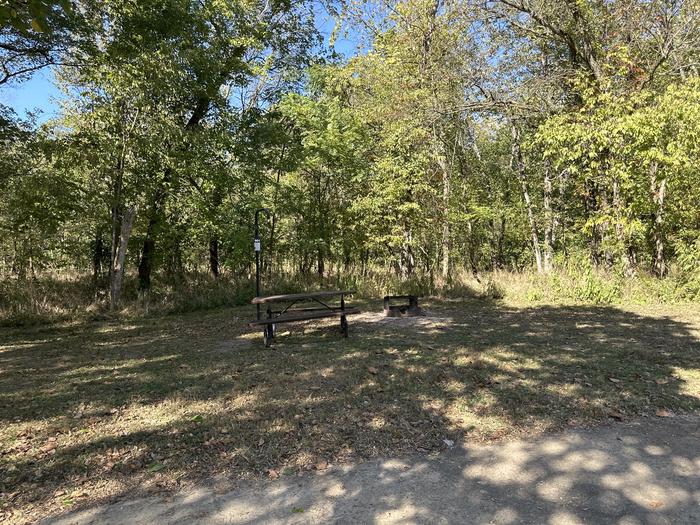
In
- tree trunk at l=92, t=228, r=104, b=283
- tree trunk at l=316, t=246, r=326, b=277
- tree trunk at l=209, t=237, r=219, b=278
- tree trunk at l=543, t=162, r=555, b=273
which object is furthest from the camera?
tree trunk at l=209, t=237, r=219, b=278

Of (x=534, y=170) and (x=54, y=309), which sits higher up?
(x=534, y=170)

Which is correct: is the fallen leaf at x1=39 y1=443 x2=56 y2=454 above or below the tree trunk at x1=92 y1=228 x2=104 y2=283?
below

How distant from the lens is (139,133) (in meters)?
10.1

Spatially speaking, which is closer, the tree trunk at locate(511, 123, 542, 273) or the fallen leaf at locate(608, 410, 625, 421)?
the fallen leaf at locate(608, 410, 625, 421)

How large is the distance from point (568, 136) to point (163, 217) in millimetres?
10147

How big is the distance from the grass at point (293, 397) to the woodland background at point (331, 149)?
411cm

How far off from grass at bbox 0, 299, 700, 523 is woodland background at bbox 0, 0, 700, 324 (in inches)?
162

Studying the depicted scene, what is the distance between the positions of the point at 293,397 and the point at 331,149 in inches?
368

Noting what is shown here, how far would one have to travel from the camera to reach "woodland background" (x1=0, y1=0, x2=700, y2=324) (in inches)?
371

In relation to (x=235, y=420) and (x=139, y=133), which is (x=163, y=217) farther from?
(x=235, y=420)

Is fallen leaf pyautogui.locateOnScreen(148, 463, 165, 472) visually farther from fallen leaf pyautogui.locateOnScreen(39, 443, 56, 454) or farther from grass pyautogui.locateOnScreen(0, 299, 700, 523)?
fallen leaf pyautogui.locateOnScreen(39, 443, 56, 454)

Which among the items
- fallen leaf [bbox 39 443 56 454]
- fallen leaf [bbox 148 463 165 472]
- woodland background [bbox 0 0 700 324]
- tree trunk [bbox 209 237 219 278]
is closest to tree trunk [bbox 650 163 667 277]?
woodland background [bbox 0 0 700 324]

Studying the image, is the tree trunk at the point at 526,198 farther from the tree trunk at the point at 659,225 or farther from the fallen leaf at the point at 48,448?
the fallen leaf at the point at 48,448

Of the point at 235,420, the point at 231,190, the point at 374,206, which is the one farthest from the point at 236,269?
the point at 235,420
